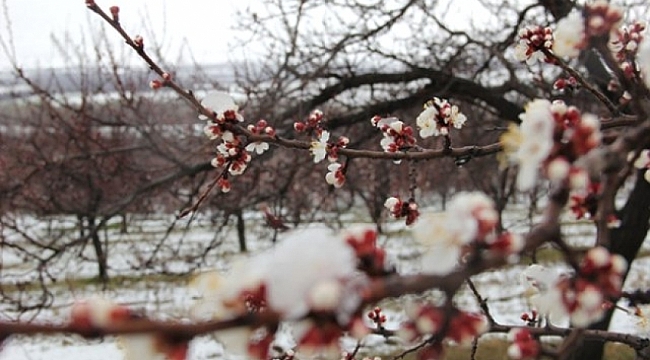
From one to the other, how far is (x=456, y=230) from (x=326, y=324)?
143 millimetres

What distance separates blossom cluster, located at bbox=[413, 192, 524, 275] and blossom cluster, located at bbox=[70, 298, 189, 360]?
0.66 ft

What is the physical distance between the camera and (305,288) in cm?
48

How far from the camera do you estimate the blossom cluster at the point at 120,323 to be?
475 mm

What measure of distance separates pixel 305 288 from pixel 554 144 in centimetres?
29

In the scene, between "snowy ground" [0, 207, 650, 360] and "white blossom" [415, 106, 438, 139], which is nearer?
"white blossom" [415, 106, 438, 139]

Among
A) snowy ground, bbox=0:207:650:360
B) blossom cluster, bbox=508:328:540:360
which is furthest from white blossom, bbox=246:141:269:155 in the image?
snowy ground, bbox=0:207:650:360

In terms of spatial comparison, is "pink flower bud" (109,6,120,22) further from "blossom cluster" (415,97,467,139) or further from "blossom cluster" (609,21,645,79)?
"blossom cluster" (609,21,645,79)

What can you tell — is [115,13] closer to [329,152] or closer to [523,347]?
[329,152]

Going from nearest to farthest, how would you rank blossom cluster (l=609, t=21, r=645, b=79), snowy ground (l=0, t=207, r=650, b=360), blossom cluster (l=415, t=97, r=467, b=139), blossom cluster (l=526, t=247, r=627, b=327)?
1. blossom cluster (l=526, t=247, r=627, b=327)
2. blossom cluster (l=609, t=21, r=645, b=79)
3. blossom cluster (l=415, t=97, r=467, b=139)
4. snowy ground (l=0, t=207, r=650, b=360)

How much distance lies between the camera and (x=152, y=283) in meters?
8.84

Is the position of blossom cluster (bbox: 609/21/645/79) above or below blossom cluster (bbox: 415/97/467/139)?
above

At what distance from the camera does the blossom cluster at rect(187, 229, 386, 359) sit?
48 cm

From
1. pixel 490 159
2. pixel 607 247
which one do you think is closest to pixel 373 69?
pixel 490 159

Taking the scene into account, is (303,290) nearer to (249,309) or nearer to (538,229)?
(249,309)
